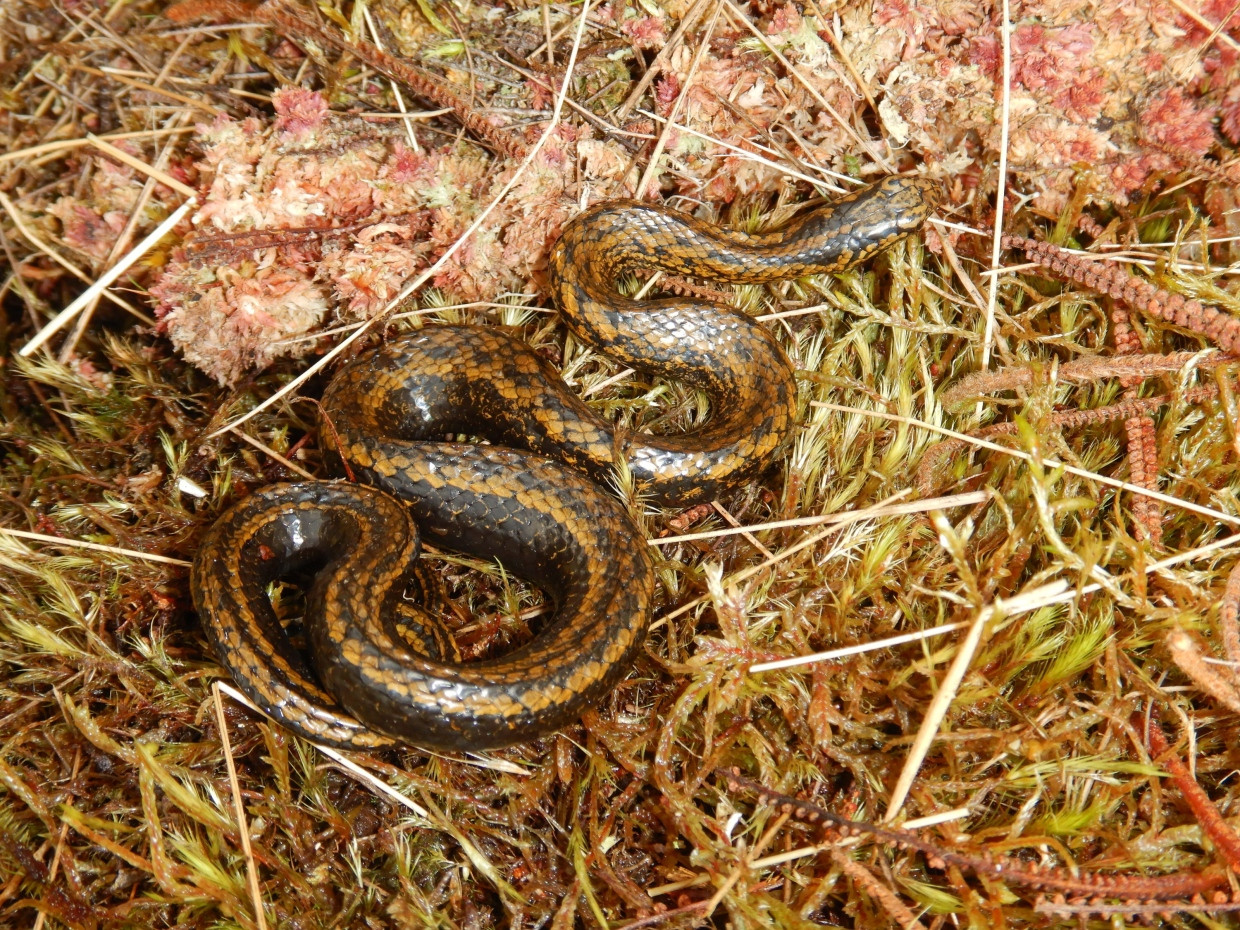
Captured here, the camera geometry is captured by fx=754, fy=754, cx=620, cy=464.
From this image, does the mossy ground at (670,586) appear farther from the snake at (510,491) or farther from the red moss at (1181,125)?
the snake at (510,491)

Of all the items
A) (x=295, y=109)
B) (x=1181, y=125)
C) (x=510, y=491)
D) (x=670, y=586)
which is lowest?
(x=670, y=586)

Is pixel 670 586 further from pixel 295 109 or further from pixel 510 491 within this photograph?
pixel 295 109

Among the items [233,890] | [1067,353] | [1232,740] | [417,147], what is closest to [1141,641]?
[1232,740]

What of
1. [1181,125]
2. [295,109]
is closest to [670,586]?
[295,109]

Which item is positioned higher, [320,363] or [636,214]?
[636,214]

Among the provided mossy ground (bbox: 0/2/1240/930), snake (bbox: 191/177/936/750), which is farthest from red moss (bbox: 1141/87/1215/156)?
snake (bbox: 191/177/936/750)

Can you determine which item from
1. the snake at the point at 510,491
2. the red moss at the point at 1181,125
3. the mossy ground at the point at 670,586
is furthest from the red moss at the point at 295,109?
the red moss at the point at 1181,125

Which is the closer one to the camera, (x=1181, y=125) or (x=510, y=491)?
(x=510, y=491)

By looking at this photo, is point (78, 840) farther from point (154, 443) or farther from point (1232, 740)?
point (1232, 740)

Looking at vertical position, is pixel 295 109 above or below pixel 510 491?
above
